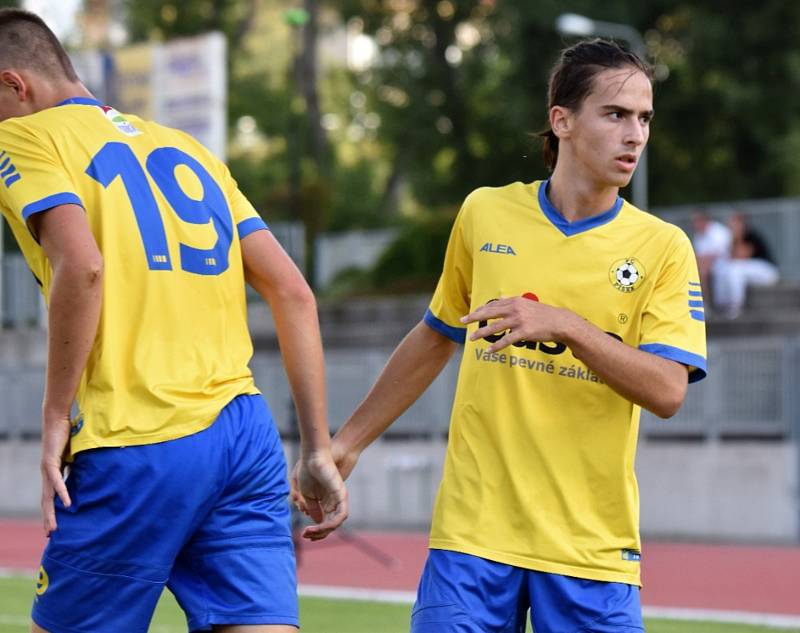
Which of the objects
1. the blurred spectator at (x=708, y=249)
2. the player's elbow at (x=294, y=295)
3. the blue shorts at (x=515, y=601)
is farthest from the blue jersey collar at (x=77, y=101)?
the blurred spectator at (x=708, y=249)

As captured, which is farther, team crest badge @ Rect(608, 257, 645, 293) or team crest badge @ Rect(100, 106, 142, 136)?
team crest badge @ Rect(608, 257, 645, 293)

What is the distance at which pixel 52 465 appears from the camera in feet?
12.0

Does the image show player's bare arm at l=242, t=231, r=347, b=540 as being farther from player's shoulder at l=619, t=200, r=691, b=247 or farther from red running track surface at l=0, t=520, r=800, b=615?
red running track surface at l=0, t=520, r=800, b=615

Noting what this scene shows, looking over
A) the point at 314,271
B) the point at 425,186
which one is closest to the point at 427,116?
the point at 425,186

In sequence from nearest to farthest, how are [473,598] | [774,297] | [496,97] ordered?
[473,598], [774,297], [496,97]

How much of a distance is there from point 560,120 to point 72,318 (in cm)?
145

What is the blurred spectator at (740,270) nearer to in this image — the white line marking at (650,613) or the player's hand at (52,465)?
the white line marking at (650,613)

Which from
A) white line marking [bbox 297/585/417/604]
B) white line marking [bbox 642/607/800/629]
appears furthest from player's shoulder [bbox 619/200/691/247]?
white line marking [bbox 297/585/417/604]

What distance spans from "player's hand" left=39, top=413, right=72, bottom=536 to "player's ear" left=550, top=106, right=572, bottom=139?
5.00 ft

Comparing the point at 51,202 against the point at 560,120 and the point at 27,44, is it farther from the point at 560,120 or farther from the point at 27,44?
the point at 560,120

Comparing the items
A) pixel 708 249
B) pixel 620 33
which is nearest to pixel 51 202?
pixel 708 249

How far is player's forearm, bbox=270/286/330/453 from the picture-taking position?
13.0ft

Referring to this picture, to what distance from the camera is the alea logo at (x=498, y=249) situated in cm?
416

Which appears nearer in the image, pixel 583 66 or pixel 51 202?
pixel 51 202
